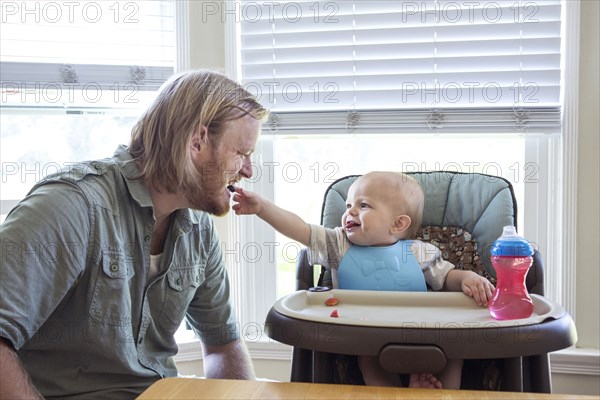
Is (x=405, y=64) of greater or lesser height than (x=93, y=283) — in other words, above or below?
above

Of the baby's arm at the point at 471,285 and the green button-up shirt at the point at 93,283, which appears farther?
the baby's arm at the point at 471,285

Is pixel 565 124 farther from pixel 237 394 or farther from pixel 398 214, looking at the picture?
pixel 237 394

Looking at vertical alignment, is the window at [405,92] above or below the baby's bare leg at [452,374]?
above

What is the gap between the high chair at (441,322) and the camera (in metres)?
1.35

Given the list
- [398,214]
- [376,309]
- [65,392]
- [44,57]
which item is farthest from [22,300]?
[44,57]

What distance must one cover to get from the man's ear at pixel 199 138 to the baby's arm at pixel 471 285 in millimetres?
764

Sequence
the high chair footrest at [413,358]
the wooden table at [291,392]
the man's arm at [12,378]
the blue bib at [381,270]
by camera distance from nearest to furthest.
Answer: the wooden table at [291,392]
the man's arm at [12,378]
the high chair footrest at [413,358]
the blue bib at [381,270]

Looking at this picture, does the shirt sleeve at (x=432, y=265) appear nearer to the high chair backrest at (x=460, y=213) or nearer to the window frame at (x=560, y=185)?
the high chair backrest at (x=460, y=213)

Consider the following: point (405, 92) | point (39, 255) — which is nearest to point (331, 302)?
point (39, 255)

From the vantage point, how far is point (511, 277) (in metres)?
1.65

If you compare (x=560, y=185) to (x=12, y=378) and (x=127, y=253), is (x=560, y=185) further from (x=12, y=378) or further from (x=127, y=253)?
(x=12, y=378)

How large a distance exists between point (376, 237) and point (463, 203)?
10.8 inches

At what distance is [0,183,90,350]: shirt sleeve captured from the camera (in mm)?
1255

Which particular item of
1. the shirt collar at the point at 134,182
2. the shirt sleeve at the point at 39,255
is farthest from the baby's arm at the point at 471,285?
the shirt sleeve at the point at 39,255
